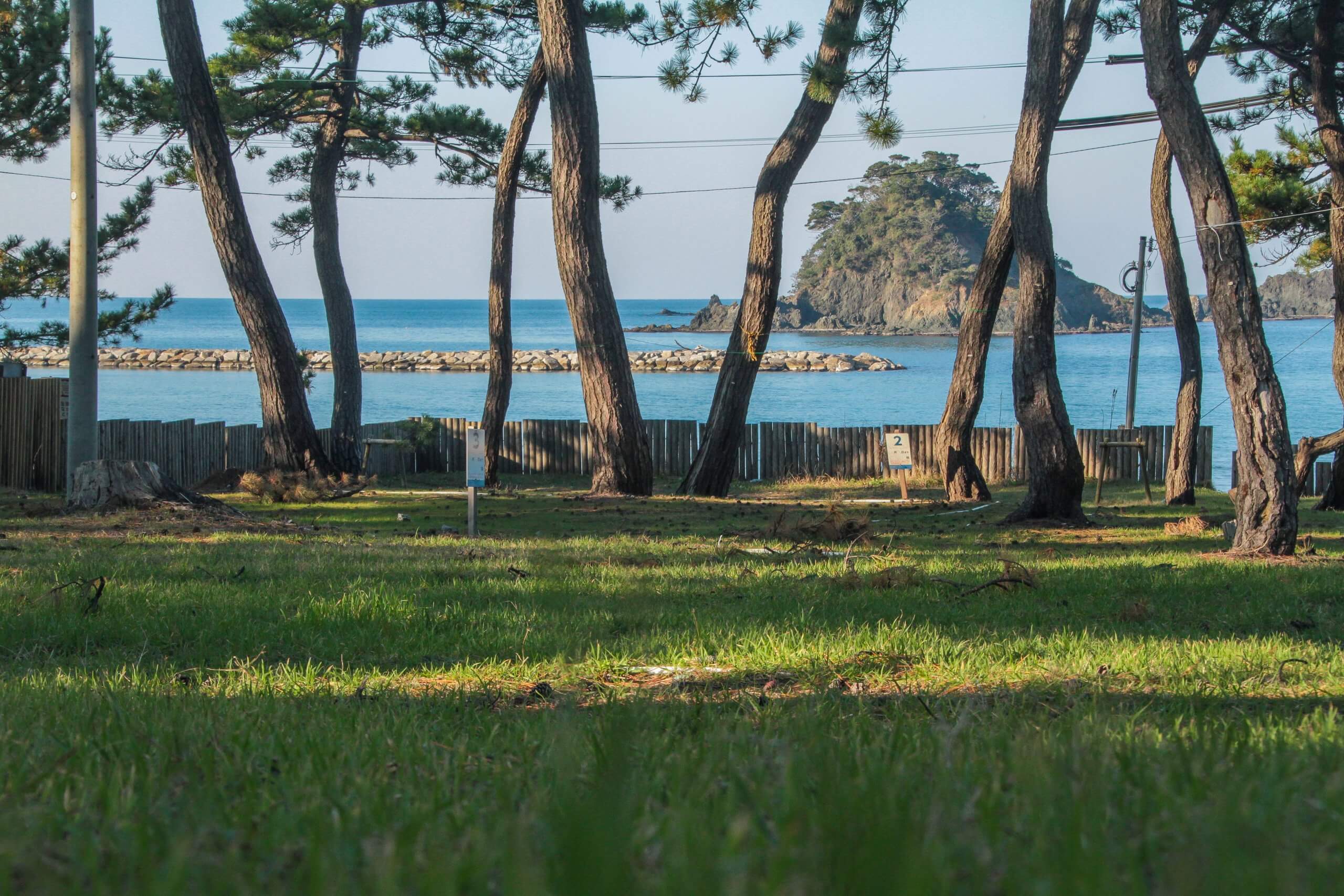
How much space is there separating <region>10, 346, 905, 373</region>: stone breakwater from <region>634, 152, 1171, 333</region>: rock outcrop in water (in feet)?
62.9

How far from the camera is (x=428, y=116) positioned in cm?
2334

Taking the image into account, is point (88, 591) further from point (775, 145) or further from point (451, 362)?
point (451, 362)

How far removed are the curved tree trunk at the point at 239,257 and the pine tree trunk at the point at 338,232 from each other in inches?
249

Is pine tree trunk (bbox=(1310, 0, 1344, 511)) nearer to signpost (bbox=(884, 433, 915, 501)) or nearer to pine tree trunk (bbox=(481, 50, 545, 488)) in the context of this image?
signpost (bbox=(884, 433, 915, 501))

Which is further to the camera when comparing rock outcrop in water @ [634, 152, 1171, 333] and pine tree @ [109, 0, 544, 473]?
rock outcrop in water @ [634, 152, 1171, 333]

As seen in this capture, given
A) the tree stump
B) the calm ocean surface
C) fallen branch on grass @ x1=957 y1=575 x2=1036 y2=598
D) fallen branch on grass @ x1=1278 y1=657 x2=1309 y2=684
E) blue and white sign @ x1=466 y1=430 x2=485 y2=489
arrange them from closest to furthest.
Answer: fallen branch on grass @ x1=1278 y1=657 x2=1309 y2=684
fallen branch on grass @ x1=957 y1=575 x2=1036 y2=598
blue and white sign @ x1=466 y1=430 x2=485 y2=489
the tree stump
the calm ocean surface

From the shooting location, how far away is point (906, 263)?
113562 mm

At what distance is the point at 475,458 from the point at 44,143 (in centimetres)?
1483

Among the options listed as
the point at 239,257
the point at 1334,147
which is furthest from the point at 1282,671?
the point at 239,257

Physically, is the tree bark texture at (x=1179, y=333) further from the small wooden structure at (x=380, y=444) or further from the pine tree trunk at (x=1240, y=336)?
the small wooden structure at (x=380, y=444)

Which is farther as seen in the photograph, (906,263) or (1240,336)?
(906,263)

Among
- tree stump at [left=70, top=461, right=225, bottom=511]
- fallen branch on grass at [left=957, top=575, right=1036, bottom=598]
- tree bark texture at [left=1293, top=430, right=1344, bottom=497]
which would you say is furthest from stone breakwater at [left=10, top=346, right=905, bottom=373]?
fallen branch on grass at [left=957, top=575, right=1036, bottom=598]

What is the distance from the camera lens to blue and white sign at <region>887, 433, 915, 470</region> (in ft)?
55.6

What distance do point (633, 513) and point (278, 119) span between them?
1486 cm
